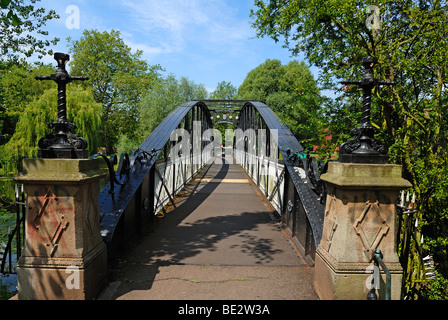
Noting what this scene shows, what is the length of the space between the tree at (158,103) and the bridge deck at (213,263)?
2615 centimetres

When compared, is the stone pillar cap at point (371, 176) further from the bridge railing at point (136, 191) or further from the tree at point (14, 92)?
the tree at point (14, 92)

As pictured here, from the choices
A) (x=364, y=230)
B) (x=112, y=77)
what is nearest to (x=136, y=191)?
(x=364, y=230)

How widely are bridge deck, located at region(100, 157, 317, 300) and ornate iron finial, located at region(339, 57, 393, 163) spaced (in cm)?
159

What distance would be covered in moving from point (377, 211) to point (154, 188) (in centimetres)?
450

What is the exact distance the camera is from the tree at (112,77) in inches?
1341

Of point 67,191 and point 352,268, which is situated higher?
point 67,191

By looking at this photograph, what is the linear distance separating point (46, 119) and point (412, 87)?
2305cm

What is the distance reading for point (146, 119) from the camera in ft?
104

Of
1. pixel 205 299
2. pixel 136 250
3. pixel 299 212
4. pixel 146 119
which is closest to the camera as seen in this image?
pixel 205 299

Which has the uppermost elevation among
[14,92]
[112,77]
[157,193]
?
[112,77]

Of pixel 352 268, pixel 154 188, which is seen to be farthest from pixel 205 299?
pixel 154 188

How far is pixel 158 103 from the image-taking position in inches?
1256

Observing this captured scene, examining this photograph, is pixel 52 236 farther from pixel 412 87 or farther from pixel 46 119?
pixel 46 119

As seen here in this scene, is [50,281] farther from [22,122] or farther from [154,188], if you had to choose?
[22,122]
